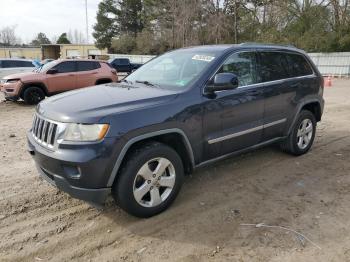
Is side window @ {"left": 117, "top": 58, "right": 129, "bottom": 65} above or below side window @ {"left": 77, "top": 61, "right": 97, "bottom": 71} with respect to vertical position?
above

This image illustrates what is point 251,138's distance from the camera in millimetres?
4645

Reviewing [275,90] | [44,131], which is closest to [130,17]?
[275,90]

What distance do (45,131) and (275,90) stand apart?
312cm

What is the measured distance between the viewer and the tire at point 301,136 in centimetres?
546

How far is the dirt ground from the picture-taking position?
10.4 ft

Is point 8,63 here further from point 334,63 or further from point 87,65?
point 334,63

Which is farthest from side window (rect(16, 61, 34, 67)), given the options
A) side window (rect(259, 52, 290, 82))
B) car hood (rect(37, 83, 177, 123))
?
side window (rect(259, 52, 290, 82))

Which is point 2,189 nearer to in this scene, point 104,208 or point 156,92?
point 104,208

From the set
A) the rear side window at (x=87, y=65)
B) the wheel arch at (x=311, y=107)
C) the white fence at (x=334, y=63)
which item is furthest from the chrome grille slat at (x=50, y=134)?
the white fence at (x=334, y=63)

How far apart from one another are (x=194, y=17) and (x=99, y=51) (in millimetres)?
29483

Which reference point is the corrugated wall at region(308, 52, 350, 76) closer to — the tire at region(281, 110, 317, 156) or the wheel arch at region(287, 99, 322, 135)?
the wheel arch at region(287, 99, 322, 135)

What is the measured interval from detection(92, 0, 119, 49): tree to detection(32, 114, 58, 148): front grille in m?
60.2

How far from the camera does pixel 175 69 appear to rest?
4.46 m

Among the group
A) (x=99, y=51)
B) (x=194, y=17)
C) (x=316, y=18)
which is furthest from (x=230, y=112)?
(x=99, y=51)
